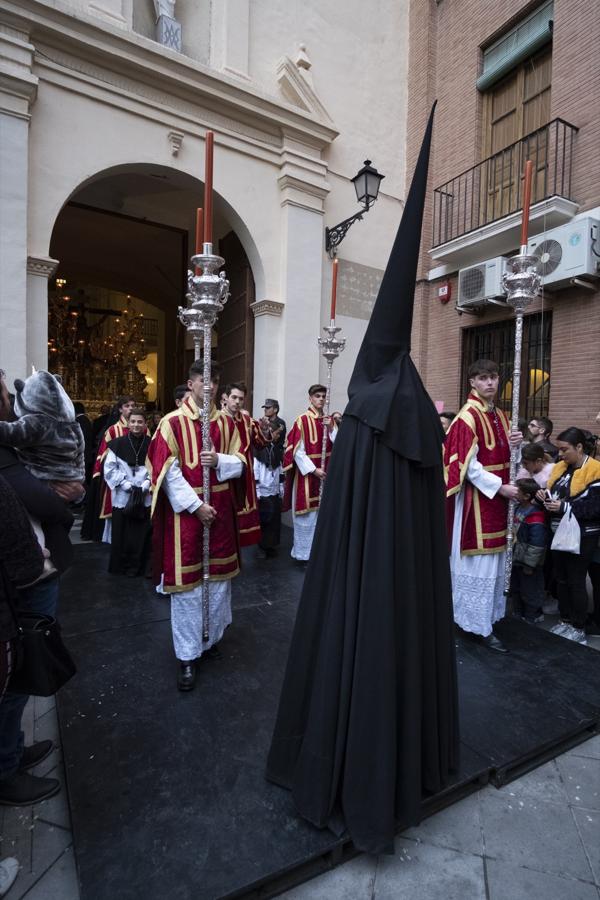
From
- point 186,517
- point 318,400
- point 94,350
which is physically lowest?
point 186,517

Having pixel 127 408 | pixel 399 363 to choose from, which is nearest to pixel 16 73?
pixel 127 408

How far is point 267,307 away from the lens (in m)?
8.96

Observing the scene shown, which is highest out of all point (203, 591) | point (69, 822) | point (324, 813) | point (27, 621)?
point (27, 621)

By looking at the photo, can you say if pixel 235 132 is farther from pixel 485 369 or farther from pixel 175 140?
pixel 485 369

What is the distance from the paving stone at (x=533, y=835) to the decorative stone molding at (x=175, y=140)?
28.7ft

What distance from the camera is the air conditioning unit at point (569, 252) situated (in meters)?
7.65

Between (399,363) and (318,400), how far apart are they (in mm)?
4094

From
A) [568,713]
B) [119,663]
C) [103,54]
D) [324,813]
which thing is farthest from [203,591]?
[103,54]

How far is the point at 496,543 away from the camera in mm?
3947

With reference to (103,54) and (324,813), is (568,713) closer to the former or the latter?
(324,813)

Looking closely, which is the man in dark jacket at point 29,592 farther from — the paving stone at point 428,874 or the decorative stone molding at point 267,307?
the decorative stone molding at point 267,307

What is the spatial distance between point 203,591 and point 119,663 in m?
0.84

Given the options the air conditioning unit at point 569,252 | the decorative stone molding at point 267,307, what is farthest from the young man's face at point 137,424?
the air conditioning unit at point 569,252

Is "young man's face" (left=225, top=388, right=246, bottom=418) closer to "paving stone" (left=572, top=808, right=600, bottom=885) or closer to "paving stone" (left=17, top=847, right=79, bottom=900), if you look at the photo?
"paving stone" (left=17, top=847, right=79, bottom=900)
